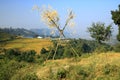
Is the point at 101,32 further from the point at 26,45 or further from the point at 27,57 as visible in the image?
the point at 26,45

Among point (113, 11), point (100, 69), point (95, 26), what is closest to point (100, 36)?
point (95, 26)

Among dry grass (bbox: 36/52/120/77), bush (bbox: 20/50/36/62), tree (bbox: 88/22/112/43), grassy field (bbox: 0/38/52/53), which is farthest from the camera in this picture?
grassy field (bbox: 0/38/52/53)

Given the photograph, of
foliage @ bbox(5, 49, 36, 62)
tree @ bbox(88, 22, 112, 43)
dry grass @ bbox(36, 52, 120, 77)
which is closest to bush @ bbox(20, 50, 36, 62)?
foliage @ bbox(5, 49, 36, 62)

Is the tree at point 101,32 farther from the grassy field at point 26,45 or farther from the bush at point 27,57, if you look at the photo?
the grassy field at point 26,45

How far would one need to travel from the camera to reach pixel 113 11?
3869 centimetres

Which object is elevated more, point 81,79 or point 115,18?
point 115,18

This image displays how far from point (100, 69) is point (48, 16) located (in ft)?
34.7

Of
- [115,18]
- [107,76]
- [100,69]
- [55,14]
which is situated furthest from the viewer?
[115,18]

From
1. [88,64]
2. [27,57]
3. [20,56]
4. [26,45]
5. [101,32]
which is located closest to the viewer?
[88,64]

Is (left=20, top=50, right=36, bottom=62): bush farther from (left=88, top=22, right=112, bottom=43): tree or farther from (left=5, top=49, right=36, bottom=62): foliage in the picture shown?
(left=88, top=22, right=112, bottom=43): tree

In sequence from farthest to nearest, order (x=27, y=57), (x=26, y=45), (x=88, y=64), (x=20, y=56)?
1. (x=26, y=45)
2. (x=20, y=56)
3. (x=27, y=57)
4. (x=88, y=64)

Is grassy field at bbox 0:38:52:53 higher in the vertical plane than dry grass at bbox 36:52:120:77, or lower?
lower

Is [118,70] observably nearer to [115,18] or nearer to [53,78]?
[53,78]

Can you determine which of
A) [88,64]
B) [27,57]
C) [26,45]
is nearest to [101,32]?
[88,64]
